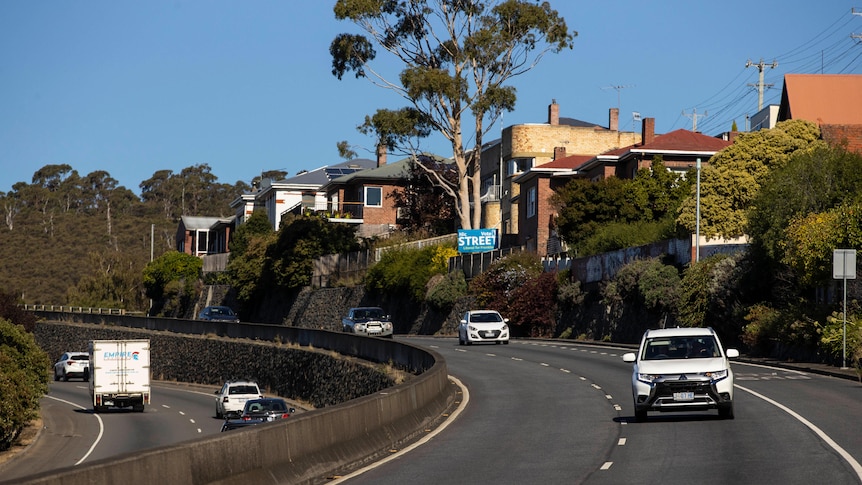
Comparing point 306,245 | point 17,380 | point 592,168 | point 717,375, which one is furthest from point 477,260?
point 717,375

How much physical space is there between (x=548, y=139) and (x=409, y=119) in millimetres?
30493

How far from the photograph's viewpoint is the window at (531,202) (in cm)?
7784

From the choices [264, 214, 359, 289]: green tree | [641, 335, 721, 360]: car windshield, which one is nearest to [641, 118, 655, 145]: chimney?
[264, 214, 359, 289]: green tree

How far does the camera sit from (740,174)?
53531 millimetres

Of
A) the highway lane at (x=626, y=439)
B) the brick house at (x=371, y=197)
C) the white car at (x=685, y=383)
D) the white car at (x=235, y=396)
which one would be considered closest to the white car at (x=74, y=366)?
the brick house at (x=371, y=197)

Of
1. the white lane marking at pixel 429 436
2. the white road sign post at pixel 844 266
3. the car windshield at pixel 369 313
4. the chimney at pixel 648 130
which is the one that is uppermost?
the chimney at pixel 648 130

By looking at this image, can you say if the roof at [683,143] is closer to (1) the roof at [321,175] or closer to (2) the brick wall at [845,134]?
(2) the brick wall at [845,134]

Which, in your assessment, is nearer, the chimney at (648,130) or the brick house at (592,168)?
the brick house at (592,168)

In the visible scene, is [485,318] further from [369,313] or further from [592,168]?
[592,168]


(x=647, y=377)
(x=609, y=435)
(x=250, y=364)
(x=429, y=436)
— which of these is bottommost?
(x=250, y=364)

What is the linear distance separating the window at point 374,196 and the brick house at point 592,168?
19143mm

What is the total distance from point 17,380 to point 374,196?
55066mm

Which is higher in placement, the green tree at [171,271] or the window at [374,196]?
the window at [374,196]

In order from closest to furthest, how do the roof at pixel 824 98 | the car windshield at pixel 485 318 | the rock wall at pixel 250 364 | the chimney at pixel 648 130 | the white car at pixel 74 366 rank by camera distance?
the rock wall at pixel 250 364 < the car windshield at pixel 485 318 < the roof at pixel 824 98 < the chimney at pixel 648 130 < the white car at pixel 74 366
